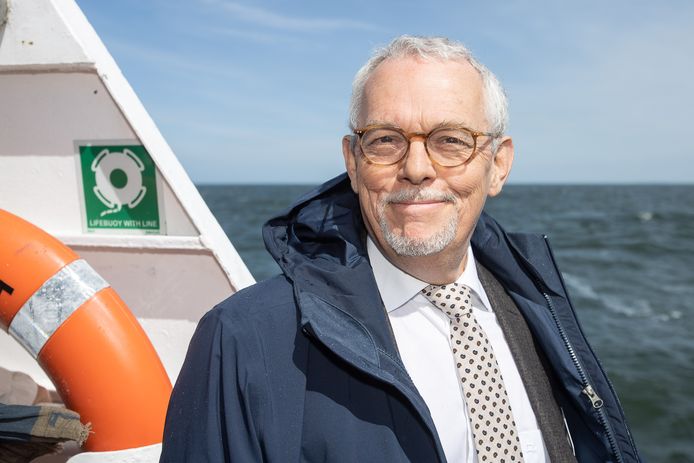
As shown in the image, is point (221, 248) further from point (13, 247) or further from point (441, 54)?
point (441, 54)

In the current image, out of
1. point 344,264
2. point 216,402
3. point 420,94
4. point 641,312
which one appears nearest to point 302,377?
point 216,402

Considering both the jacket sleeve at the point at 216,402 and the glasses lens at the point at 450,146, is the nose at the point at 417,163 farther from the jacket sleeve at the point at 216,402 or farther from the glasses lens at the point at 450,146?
the jacket sleeve at the point at 216,402

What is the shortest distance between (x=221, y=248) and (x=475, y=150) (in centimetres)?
98

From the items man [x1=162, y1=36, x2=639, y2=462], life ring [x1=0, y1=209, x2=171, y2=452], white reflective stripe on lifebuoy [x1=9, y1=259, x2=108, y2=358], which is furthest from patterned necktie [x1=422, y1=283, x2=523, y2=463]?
white reflective stripe on lifebuoy [x1=9, y1=259, x2=108, y2=358]

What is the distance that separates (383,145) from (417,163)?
8 centimetres

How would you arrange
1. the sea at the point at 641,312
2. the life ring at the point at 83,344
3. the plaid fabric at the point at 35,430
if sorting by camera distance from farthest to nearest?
the sea at the point at 641,312 < the life ring at the point at 83,344 < the plaid fabric at the point at 35,430

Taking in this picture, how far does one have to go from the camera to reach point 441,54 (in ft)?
4.21

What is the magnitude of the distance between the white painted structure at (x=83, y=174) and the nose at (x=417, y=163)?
2.93 feet

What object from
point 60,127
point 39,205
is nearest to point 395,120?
point 60,127

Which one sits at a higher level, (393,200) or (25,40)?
(25,40)

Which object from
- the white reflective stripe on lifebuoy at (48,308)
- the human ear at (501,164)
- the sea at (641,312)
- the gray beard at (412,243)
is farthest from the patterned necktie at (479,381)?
the sea at (641,312)

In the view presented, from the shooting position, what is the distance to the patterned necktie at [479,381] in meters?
1.26

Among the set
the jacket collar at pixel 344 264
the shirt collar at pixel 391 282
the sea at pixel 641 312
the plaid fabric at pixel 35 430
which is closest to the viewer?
the jacket collar at pixel 344 264

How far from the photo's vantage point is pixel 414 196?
127cm
